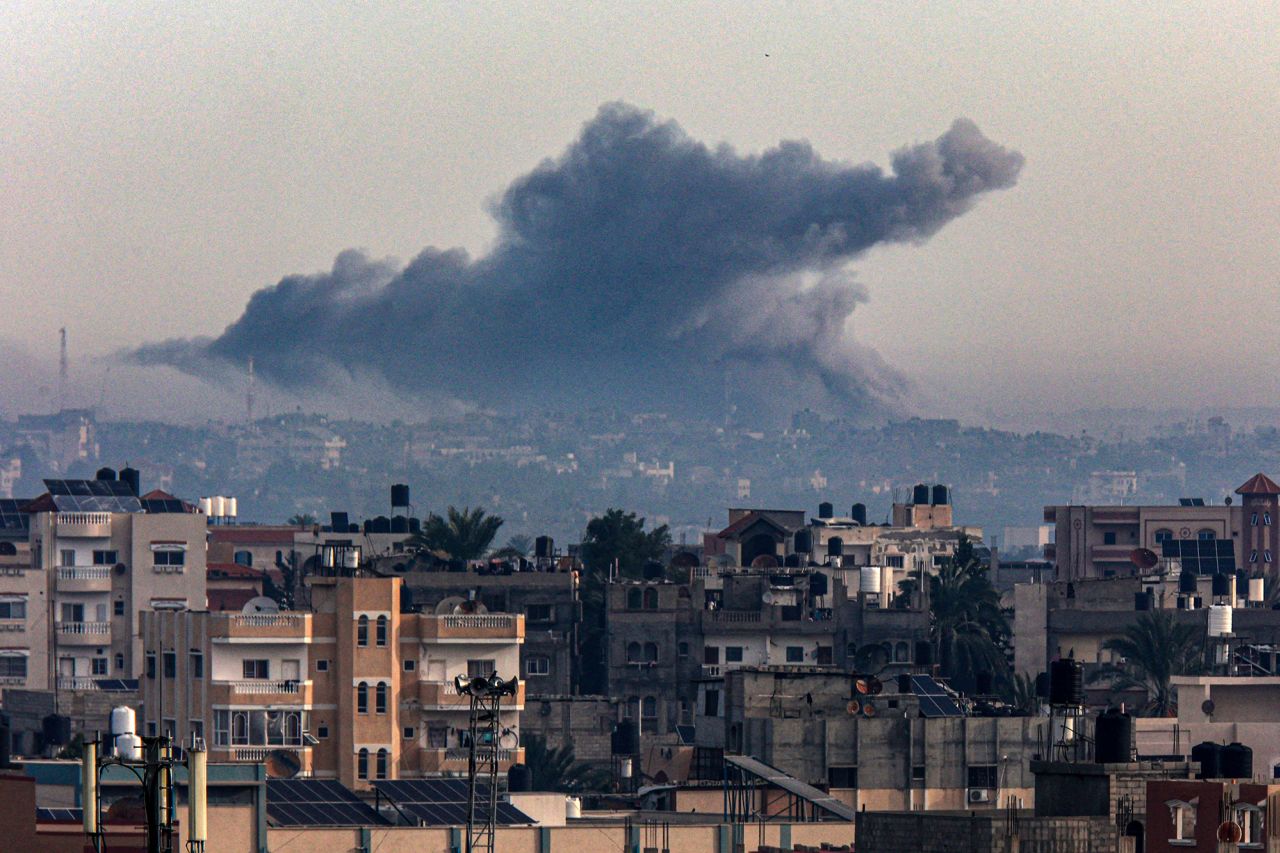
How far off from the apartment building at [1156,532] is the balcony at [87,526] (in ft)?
226

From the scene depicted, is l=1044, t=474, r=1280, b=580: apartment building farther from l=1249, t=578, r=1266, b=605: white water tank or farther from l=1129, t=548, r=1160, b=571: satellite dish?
l=1249, t=578, r=1266, b=605: white water tank

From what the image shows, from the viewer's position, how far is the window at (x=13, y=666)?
137m

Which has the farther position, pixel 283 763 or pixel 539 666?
pixel 539 666

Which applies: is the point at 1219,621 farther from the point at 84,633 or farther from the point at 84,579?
the point at 84,633

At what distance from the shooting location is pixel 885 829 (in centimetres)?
4312

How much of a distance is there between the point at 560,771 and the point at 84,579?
97.0 feet

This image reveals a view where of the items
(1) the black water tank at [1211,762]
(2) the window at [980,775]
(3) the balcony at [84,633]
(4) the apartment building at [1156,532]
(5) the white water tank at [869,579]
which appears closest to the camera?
(1) the black water tank at [1211,762]

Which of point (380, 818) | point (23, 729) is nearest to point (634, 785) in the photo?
point (23, 729)

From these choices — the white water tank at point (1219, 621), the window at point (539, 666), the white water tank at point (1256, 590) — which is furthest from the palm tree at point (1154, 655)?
the white water tank at point (1256, 590)

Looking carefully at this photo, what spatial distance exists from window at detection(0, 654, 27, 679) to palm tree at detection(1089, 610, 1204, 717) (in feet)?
135

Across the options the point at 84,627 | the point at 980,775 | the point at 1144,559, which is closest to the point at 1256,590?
the point at 1144,559

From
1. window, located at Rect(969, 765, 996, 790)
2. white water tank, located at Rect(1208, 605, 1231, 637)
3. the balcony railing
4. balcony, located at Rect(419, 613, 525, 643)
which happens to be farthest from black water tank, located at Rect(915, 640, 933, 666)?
window, located at Rect(969, 765, 996, 790)

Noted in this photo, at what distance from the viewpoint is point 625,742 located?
120500mm

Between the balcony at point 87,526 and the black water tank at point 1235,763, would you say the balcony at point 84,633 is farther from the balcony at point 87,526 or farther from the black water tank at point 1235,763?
the black water tank at point 1235,763
